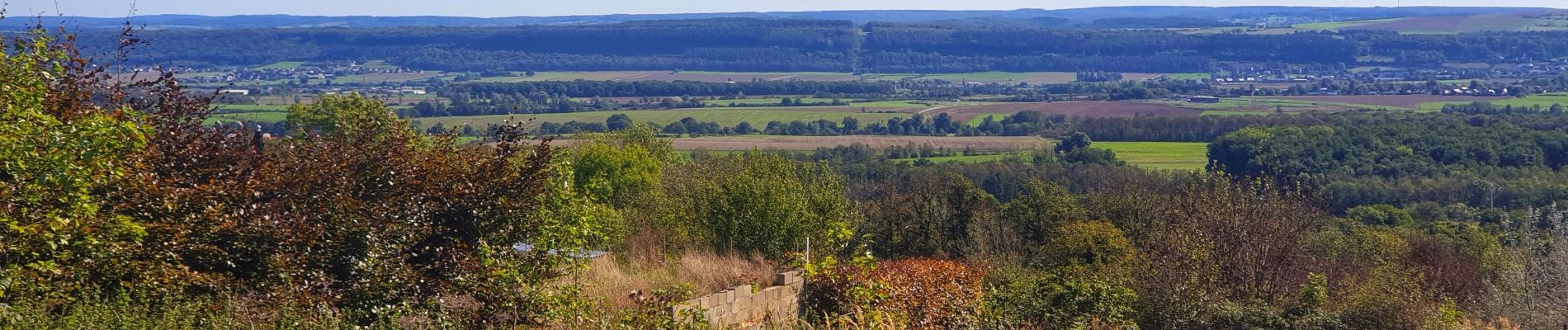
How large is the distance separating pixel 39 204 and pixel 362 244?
99.6 inches

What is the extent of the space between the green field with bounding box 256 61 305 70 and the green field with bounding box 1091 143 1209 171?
103 meters

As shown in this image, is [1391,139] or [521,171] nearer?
[521,171]

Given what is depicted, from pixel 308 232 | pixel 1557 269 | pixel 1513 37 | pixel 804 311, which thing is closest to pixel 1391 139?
pixel 1557 269

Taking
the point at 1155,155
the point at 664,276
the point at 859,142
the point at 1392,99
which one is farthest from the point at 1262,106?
the point at 664,276

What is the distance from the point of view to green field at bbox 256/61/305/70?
15050 cm

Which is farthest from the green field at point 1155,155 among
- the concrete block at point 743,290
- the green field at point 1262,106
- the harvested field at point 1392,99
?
the concrete block at point 743,290

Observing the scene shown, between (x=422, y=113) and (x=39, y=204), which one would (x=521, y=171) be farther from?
(x=422, y=113)

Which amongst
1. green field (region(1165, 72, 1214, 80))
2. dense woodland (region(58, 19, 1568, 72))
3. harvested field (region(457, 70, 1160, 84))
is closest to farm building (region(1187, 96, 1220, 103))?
harvested field (region(457, 70, 1160, 84))

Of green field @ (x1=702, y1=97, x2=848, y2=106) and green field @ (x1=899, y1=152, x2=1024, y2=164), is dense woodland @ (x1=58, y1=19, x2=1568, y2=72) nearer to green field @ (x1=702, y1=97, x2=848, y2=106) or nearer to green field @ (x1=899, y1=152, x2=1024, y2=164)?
green field @ (x1=702, y1=97, x2=848, y2=106)

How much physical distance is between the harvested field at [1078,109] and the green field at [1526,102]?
19.6 meters

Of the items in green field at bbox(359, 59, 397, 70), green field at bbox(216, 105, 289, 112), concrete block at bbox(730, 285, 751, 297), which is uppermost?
concrete block at bbox(730, 285, 751, 297)

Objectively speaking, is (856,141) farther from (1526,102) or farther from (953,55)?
(953,55)

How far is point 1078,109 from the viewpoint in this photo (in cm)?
11031

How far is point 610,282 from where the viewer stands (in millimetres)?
13922
